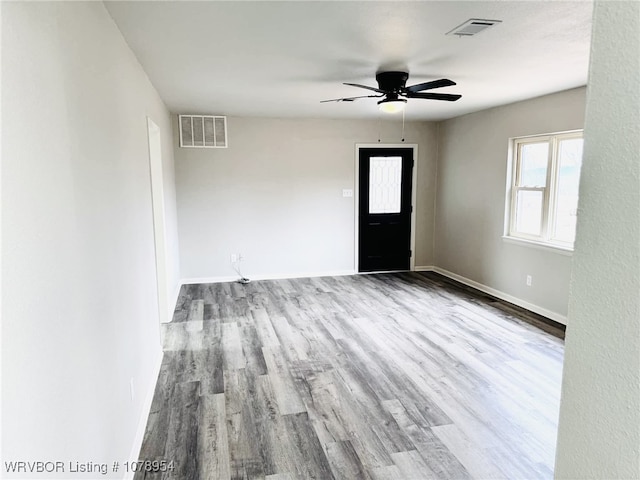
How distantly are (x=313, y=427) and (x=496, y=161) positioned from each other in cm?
424

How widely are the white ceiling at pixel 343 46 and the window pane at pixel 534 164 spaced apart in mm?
663

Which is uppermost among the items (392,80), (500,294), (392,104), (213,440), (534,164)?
(392,80)

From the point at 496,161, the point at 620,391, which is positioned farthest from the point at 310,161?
the point at 620,391

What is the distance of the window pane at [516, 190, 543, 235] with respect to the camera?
4.84m

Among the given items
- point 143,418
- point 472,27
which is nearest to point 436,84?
point 472,27

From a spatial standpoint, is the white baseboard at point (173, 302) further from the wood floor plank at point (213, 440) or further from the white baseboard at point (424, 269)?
the white baseboard at point (424, 269)

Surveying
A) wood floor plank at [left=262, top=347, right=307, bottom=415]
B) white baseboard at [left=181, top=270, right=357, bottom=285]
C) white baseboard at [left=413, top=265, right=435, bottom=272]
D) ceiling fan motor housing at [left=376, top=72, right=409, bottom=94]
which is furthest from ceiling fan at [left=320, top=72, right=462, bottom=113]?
white baseboard at [left=413, top=265, right=435, bottom=272]

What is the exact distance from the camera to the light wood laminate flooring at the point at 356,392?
231cm

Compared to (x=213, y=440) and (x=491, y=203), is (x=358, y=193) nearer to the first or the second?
(x=491, y=203)

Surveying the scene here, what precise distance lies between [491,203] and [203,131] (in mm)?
4126

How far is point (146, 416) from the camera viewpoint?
268cm

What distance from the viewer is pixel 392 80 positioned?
347 centimetres

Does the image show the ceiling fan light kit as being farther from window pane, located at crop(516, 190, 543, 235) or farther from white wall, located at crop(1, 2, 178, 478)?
window pane, located at crop(516, 190, 543, 235)

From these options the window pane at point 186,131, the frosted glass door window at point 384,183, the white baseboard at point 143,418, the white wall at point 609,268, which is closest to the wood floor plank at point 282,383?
the white baseboard at point 143,418
